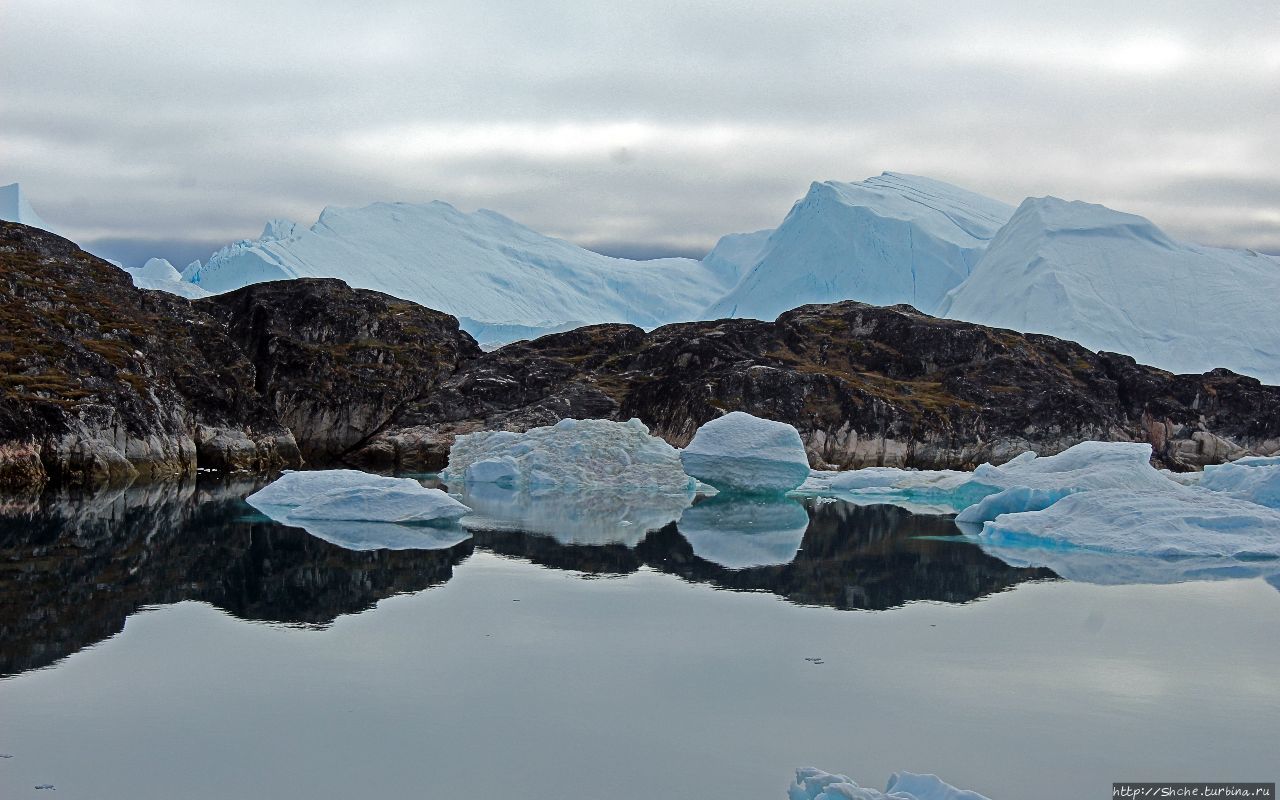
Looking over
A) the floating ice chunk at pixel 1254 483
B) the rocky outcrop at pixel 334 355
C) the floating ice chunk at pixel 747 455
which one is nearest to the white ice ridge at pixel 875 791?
the floating ice chunk at pixel 1254 483

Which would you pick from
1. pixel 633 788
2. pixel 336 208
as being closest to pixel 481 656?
pixel 633 788

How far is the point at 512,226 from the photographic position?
156750 millimetres

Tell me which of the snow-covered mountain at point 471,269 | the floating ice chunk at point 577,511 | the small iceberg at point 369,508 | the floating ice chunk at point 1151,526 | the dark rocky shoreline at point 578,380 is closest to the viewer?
the floating ice chunk at point 1151,526

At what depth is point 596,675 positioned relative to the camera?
16.0 metres

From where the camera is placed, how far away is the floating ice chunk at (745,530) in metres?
29.4

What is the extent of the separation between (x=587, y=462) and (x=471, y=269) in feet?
308

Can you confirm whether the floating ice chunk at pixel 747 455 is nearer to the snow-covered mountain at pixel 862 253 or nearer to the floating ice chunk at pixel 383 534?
the floating ice chunk at pixel 383 534

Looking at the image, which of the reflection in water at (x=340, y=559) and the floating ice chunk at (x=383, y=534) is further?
the floating ice chunk at (x=383, y=534)

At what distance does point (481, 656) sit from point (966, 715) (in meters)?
7.05

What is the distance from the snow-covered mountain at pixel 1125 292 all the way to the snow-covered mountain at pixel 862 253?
788cm

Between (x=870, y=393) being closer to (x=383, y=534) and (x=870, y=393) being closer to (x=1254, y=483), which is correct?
(x=1254, y=483)

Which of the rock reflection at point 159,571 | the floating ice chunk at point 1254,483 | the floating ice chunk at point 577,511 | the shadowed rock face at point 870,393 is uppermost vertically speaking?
the shadowed rock face at point 870,393

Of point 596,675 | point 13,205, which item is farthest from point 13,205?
point 596,675

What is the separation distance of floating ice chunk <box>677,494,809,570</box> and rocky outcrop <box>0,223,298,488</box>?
80.5 ft
